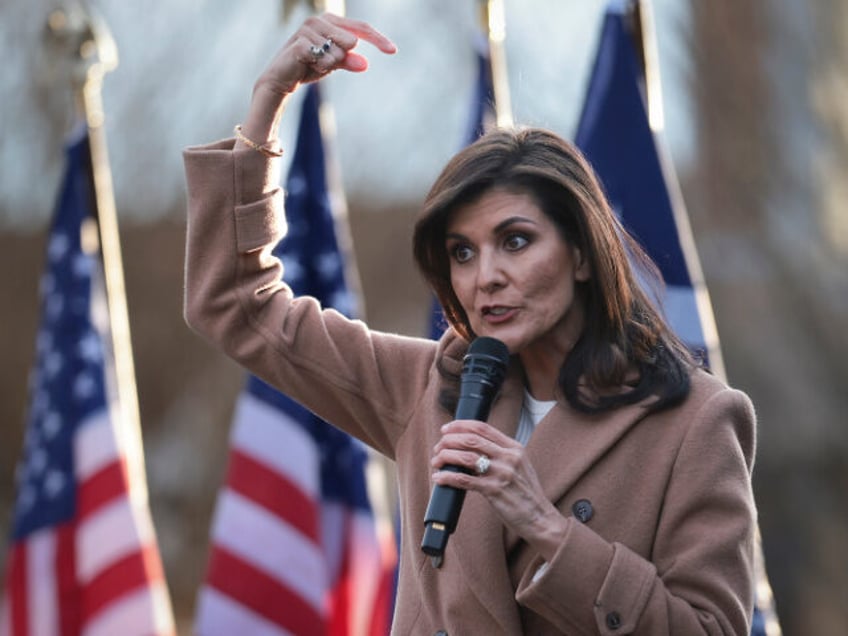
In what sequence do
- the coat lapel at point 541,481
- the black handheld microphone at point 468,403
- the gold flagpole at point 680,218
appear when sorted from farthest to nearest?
the gold flagpole at point 680,218 → the coat lapel at point 541,481 → the black handheld microphone at point 468,403

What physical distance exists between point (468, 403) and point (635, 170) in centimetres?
208

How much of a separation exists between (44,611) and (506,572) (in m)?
3.27

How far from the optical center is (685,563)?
9.01 ft

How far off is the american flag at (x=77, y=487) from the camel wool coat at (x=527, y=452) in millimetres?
2613

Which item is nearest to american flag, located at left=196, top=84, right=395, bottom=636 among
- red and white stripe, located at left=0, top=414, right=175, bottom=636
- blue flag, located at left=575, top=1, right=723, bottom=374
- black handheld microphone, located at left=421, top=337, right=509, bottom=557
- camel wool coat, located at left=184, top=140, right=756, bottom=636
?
red and white stripe, located at left=0, top=414, right=175, bottom=636

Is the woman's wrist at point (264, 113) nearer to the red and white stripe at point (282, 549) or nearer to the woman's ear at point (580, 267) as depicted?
the woman's ear at point (580, 267)

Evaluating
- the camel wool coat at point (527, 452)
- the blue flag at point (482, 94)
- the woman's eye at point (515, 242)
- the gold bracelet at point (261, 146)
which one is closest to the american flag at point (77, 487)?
the blue flag at point (482, 94)

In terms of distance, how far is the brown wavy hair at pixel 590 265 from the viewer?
9.61 ft

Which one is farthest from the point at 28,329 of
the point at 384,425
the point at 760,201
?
the point at 384,425

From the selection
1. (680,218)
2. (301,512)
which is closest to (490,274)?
(680,218)

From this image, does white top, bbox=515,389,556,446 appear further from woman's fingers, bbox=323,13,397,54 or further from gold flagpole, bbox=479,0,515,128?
gold flagpole, bbox=479,0,515,128

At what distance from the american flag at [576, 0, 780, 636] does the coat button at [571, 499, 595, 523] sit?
157 cm

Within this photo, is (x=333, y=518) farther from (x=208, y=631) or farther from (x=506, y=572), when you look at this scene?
(x=506, y=572)

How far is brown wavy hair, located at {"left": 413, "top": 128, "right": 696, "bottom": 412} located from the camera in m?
2.93
